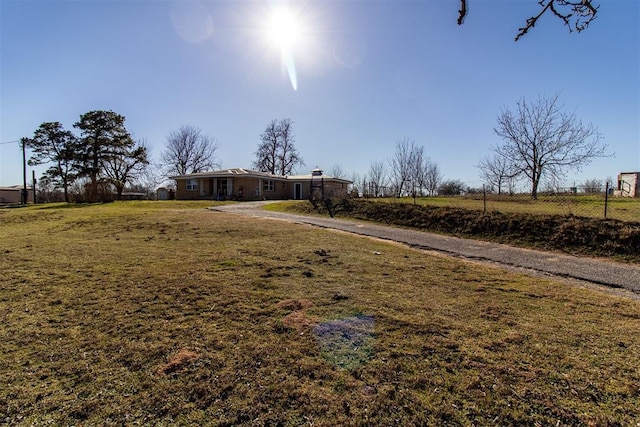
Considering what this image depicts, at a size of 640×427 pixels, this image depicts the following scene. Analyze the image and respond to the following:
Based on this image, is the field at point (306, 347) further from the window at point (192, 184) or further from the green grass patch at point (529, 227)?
the window at point (192, 184)

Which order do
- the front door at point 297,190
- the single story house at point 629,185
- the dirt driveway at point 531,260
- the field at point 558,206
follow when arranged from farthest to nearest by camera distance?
the front door at point 297,190 → the single story house at point 629,185 → the field at point 558,206 → the dirt driveway at point 531,260

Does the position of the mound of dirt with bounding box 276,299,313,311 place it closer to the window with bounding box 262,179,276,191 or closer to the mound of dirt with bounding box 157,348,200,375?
the mound of dirt with bounding box 157,348,200,375

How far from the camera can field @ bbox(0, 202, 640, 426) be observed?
212 cm

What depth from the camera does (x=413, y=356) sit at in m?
2.72

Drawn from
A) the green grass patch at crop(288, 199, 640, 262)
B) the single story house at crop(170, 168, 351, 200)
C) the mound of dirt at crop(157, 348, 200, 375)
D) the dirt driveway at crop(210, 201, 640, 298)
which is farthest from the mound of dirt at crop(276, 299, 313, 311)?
the single story house at crop(170, 168, 351, 200)

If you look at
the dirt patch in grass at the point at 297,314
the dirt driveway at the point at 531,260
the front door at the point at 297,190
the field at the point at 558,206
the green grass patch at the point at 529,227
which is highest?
the front door at the point at 297,190

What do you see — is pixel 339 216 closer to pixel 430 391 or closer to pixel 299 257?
pixel 299 257

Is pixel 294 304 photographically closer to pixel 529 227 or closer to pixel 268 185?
pixel 529 227

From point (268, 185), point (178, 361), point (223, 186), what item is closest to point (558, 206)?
point (178, 361)

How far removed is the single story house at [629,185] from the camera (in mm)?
27438

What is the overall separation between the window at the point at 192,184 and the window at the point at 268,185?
657 centimetres

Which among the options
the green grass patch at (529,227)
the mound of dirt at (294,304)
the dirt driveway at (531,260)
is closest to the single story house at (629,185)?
the green grass patch at (529,227)

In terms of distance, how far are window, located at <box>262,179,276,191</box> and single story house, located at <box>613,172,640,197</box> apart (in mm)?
Answer: 29183

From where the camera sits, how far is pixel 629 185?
28.3 metres
